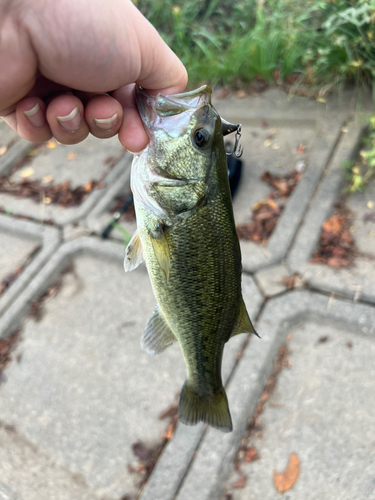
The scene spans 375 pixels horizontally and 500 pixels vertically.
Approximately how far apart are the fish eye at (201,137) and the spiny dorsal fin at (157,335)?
74 cm

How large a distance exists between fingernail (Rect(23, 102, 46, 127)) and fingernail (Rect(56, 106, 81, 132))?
12cm

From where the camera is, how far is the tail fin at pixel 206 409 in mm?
1677

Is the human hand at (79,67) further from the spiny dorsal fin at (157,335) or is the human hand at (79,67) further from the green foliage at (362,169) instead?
the green foliage at (362,169)

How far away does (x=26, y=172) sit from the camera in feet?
14.5

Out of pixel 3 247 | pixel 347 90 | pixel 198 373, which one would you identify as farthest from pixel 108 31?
pixel 347 90

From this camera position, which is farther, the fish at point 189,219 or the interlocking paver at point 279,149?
the interlocking paver at point 279,149

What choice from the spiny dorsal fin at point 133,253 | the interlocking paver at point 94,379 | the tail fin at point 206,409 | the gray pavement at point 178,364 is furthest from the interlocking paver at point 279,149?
the spiny dorsal fin at point 133,253

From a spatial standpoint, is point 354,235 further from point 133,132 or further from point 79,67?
point 79,67

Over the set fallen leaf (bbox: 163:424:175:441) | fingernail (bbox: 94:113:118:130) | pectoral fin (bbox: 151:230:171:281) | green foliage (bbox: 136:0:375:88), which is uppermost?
fingernail (bbox: 94:113:118:130)

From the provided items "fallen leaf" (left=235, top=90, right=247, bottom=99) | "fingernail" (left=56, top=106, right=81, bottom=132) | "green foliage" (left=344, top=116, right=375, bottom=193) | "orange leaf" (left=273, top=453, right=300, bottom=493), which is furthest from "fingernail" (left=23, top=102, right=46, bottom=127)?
"fallen leaf" (left=235, top=90, right=247, bottom=99)

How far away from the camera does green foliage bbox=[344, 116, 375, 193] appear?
3148 millimetres

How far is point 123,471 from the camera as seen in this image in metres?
2.22

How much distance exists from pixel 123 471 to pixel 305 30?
4.78 meters

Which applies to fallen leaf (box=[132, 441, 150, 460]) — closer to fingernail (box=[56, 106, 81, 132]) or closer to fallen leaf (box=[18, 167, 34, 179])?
fingernail (box=[56, 106, 81, 132])
